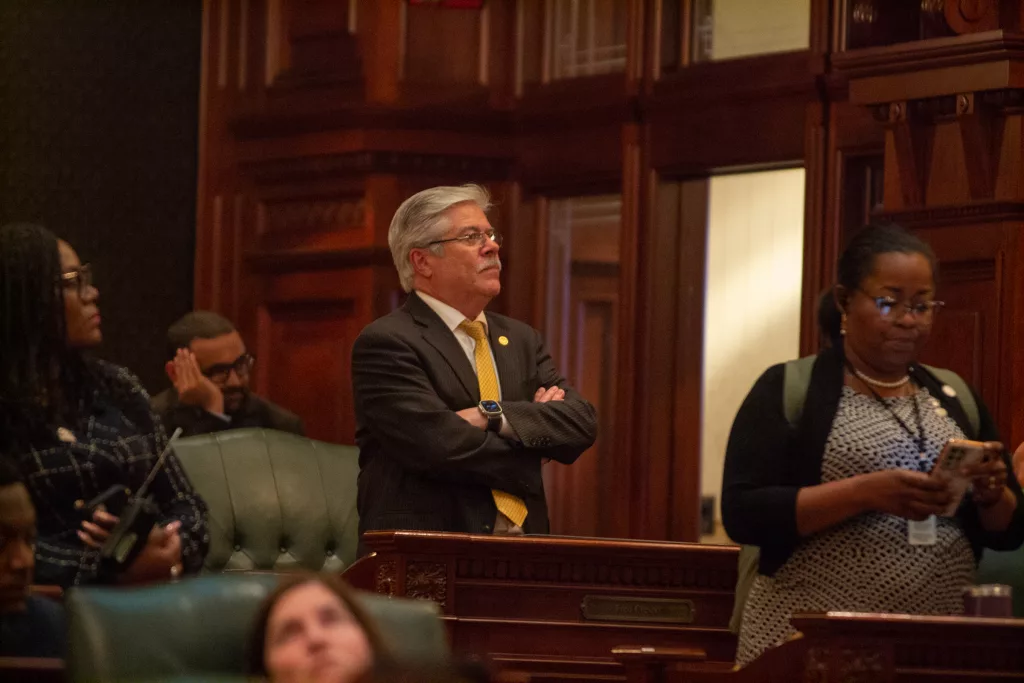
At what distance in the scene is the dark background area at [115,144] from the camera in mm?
7379

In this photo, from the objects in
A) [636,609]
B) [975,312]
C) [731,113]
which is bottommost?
[636,609]

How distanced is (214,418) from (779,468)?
269cm

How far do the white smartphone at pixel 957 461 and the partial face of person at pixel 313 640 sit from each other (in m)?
1.46

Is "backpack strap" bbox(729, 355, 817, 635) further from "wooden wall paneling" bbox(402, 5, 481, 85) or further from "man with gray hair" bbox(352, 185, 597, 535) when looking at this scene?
"wooden wall paneling" bbox(402, 5, 481, 85)

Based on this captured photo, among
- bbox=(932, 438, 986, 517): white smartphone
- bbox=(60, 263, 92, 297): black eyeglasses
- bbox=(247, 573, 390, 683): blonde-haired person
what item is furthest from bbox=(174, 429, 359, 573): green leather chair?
bbox=(247, 573, 390, 683): blonde-haired person

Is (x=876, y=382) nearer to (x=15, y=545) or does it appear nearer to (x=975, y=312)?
(x=975, y=312)

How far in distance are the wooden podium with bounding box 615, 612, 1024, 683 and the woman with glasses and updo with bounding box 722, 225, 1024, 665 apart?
0.31 meters

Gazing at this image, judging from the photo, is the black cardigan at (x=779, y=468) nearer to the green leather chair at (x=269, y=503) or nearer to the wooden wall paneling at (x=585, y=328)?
the green leather chair at (x=269, y=503)

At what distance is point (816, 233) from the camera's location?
6.39 m

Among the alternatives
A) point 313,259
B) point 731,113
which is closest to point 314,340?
point 313,259

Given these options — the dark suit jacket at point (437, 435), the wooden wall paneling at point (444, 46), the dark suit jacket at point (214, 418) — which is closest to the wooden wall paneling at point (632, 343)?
the wooden wall paneling at point (444, 46)

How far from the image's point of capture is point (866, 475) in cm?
381

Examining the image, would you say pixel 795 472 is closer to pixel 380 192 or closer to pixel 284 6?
pixel 380 192

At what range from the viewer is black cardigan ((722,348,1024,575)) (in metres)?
3.90
